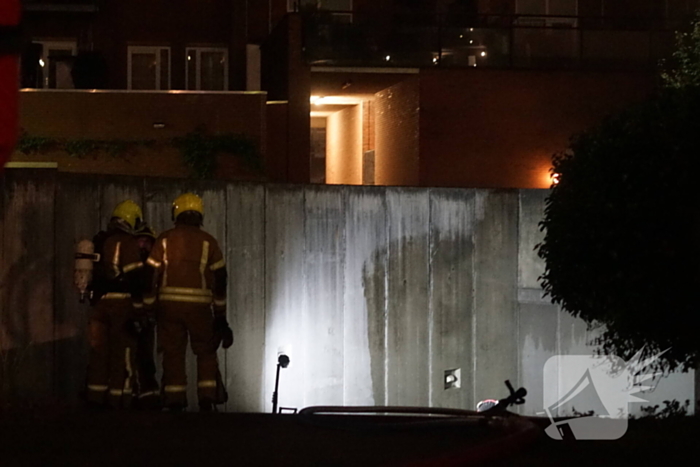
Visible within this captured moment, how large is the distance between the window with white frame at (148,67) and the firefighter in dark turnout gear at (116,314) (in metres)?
13.4

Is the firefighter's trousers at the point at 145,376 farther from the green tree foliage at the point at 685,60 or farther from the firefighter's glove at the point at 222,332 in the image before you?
the green tree foliage at the point at 685,60

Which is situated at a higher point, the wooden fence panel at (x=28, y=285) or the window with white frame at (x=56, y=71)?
the window with white frame at (x=56, y=71)

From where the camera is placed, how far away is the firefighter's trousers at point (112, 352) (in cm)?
807

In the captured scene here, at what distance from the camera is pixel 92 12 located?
2045cm

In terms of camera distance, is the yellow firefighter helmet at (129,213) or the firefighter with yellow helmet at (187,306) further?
the yellow firefighter helmet at (129,213)

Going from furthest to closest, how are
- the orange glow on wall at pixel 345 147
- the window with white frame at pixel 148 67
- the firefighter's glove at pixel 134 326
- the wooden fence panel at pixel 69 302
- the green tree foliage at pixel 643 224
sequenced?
the orange glow on wall at pixel 345 147 < the window with white frame at pixel 148 67 < the wooden fence panel at pixel 69 302 < the firefighter's glove at pixel 134 326 < the green tree foliage at pixel 643 224

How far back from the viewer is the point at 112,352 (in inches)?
322

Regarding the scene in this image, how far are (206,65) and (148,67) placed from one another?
4.12ft

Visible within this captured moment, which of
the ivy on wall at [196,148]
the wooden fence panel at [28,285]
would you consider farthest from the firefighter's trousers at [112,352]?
the ivy on wall at [196,148]

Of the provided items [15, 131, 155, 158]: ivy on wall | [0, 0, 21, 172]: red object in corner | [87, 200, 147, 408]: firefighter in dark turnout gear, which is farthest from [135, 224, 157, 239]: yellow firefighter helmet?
[15, 131, 155, 158]: ivy on wall

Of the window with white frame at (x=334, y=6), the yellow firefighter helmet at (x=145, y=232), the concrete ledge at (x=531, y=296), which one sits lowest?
the concrete ledge at (x=531, y=296)

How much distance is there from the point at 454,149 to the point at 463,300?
8.84 meters

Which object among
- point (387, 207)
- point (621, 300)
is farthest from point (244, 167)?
point (621, 300)

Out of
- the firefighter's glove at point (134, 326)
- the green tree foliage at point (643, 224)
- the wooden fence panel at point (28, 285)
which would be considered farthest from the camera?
the wooden fence panel at point (28, 285)
